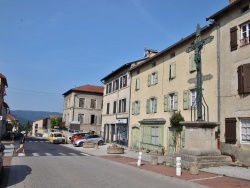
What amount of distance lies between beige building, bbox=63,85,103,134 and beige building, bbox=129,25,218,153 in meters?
22.6

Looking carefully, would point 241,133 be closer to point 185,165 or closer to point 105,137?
point 185,165

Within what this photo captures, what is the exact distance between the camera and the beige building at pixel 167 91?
1825cm

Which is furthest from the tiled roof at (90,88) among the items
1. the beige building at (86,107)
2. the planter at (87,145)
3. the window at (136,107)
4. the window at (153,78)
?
the window at (153,78)

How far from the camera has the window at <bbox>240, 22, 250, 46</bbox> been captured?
15.4m

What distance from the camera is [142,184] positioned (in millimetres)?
9891

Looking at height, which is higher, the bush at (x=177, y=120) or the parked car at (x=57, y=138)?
the bush at (x=177, y=120)

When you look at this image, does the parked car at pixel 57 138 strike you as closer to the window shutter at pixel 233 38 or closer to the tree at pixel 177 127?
the tree at pixel 177 127

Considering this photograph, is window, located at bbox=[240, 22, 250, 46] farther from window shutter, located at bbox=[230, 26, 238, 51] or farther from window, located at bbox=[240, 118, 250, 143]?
window, located at bbox=[240, 118, 250, 143]

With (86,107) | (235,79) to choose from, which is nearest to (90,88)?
(86,107)

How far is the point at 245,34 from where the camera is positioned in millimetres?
15648

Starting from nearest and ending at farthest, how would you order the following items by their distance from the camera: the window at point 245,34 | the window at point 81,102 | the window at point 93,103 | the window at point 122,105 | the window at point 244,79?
the window at point 244,79, the window at point 245,34, the window at point 122,105, the window at point 81,102, the window at point 93,103

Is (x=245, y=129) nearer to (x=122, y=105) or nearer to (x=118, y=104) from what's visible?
(x=122, y=105)

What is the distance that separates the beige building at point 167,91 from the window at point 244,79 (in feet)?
7.20

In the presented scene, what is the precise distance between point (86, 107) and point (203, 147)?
128 ft
